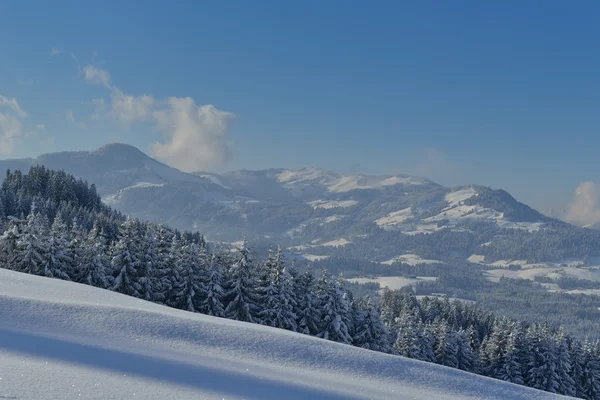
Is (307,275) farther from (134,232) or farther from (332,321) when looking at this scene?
(134,232)

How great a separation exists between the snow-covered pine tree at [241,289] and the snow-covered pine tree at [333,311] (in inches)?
274

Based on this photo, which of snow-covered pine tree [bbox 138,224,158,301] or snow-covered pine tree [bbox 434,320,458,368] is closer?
snow-covered pine tree [bbox 138,224,158,301]

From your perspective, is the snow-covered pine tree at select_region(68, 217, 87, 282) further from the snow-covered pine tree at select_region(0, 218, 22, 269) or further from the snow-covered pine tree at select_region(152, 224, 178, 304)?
the snow-covered pine tree at select_region(152, 224, 178, 304)

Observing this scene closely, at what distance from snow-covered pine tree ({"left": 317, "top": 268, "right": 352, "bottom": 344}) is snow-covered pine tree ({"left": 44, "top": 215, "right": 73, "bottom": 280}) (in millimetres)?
24605

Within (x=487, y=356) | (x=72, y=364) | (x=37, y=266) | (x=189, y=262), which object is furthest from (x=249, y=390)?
(x=487, y=356)

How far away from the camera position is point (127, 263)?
46531 millimetres

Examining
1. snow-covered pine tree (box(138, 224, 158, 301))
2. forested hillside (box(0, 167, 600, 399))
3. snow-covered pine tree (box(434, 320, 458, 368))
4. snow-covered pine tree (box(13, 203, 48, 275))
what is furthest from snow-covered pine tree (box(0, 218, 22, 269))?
snow-covered pine tree (box(434, 320, 458, 368))

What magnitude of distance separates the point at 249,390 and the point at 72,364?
6.05 metres

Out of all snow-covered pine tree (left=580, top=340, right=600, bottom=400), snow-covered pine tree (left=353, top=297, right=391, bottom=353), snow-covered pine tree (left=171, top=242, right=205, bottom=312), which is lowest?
snow-covered pine tree (left=580, top=340, right=600, bottom=400)

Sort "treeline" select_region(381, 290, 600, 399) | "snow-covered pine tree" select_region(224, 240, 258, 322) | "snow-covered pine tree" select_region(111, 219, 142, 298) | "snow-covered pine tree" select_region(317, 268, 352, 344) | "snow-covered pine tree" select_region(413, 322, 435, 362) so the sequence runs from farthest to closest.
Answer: "treeline" select_region(381, 290, 600, 399) → "snow-covered pine tree" select_region(413, 322, 435, 362) → "snow-covered pine tree" select_region(317, 268, 352, 344) → "snow-covered pine tree" select_region(224, 240, 258, 322) → "snow-covered pine tree" select_region(111, 219, 142, 298)

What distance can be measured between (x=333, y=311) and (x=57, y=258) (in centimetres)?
2692

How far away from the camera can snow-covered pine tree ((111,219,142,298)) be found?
4588 cm

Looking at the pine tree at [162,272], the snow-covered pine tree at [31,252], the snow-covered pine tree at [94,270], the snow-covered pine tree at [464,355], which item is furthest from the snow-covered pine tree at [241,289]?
the snow-covered pine tree at [464,355]

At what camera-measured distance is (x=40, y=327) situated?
66.3ft
